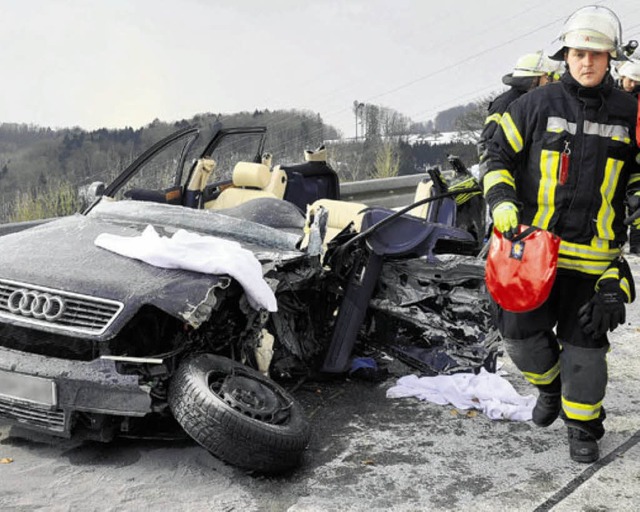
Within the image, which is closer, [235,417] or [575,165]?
[235,417]

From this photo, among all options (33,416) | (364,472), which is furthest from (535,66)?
(33,416)

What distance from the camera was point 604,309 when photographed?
3.25 meters

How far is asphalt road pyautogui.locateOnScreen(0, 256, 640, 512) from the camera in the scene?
2979mm

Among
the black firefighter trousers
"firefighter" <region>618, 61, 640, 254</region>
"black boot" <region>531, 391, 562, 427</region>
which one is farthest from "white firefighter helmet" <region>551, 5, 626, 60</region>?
"firefighter" <region>618, 61, 640, 254</region>

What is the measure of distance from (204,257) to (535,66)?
2973mm

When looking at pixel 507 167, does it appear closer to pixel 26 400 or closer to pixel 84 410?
pixel 84 410

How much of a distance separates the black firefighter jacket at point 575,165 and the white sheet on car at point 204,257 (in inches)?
43.6

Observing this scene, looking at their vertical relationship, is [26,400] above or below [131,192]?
below

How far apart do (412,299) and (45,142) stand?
38.9 m

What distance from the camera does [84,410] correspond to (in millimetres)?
3143

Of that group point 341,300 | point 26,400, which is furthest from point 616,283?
point 26,400

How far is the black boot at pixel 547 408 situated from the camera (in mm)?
3572

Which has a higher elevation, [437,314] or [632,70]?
[632,70]

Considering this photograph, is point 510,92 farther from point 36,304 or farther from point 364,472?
point 36,304
